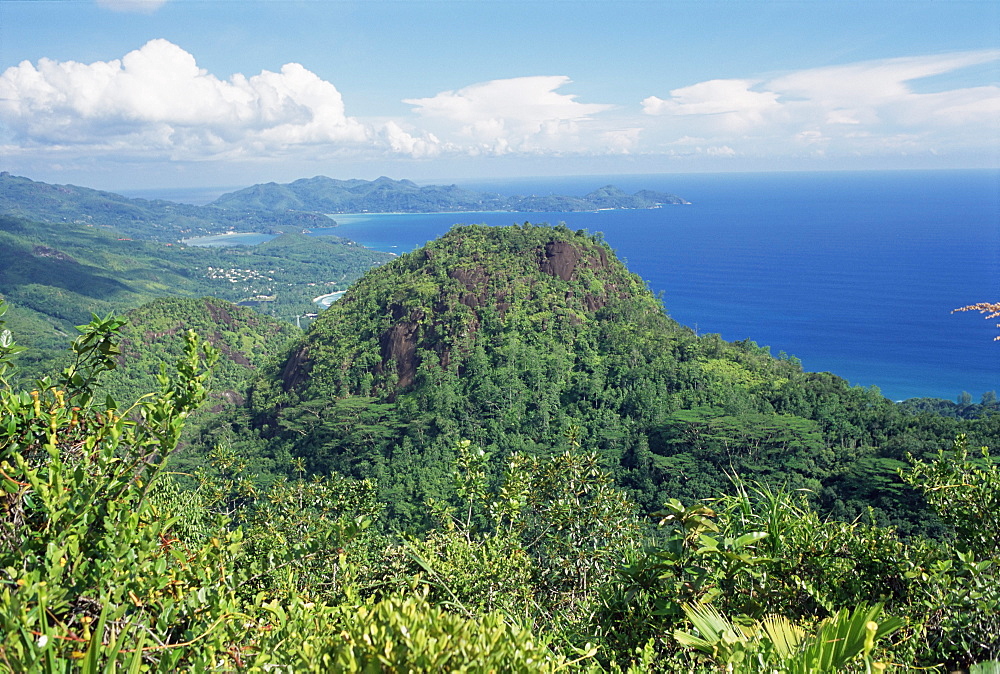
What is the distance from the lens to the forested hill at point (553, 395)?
1227 inches

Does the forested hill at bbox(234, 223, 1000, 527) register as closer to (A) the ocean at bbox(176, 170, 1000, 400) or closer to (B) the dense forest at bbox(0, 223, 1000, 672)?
(B) the dense forest at bbox(0, 223, 1000, 672)

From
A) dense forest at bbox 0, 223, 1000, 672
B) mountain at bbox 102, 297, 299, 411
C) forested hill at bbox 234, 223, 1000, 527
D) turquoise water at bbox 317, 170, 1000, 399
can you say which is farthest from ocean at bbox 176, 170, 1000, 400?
dense forest at bbox 0, 223, 1000, 672

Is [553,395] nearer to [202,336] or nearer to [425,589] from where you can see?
[425,589]

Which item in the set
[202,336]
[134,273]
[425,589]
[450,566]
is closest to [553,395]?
[450,566]

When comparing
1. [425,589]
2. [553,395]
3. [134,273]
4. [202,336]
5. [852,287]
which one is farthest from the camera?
[134,273]

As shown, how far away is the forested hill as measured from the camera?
31.2 meters

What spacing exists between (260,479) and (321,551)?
2922 cm

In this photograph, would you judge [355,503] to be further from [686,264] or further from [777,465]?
[686,264]

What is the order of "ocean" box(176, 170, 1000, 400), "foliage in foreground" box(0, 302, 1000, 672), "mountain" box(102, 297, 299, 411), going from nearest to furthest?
"foliage in foreground" box(0, 302, 1000, 672) → "mountain" box(102, 297, 299, 411) → "ocean" box(176, 170, 1000, 400)

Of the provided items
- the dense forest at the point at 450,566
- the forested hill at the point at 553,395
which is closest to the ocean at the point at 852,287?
the forested hill at the point at 553,395

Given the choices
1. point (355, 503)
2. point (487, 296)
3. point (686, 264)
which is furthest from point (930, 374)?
point (355, 503)

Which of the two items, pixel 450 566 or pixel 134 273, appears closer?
pixel 450 566

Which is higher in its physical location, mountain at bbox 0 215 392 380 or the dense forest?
the dense forest

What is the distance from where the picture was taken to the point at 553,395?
39219mm
